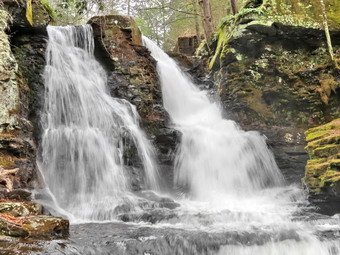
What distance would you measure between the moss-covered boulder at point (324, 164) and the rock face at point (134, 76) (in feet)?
13.2

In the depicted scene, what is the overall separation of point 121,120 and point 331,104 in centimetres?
678

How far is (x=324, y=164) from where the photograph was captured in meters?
6.93

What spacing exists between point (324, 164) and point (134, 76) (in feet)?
22.5

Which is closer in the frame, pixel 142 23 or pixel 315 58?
pixel 315 58

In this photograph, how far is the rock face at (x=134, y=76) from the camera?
32.6 ft

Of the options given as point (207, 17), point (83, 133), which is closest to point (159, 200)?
point (83, 133)

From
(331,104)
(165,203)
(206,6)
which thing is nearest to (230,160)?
(165,203)

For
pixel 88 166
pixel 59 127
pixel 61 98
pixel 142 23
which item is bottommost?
pixel 88 166

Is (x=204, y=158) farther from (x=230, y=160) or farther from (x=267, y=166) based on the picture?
(x=267, y=166)

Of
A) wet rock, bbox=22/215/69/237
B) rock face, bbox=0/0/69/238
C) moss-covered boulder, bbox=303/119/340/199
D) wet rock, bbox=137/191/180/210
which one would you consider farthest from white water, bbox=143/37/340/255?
rock face, bbox=0/0/69/238

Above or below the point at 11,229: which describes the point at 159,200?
below

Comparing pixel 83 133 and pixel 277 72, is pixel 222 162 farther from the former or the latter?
pixel 83 133

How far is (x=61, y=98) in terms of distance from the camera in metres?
9.22

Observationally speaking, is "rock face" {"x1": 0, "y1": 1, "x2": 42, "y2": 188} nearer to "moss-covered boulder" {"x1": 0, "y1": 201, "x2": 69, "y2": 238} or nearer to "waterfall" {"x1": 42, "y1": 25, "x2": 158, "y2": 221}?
"waterfall" {"x1": 42, "y1": 25, "x2": 158, "y2": 221}
